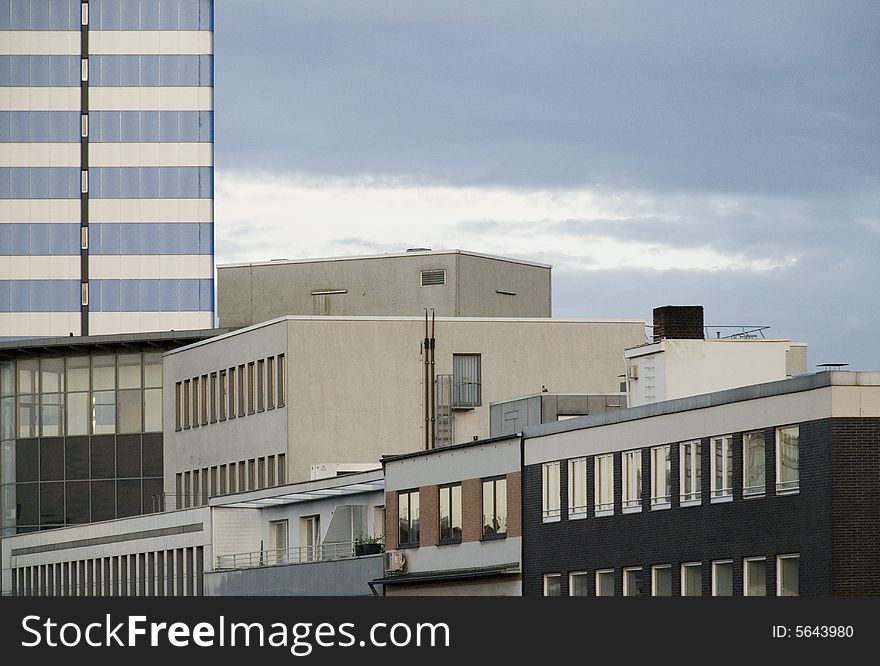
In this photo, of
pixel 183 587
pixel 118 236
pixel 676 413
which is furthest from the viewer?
pixel 118 236

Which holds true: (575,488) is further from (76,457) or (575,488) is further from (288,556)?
(76,457)

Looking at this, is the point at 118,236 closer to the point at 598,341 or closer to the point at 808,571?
the point at 598,341

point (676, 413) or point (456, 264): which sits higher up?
point (456, 264)

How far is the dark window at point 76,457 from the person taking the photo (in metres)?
111

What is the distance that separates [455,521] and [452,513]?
0.31 m

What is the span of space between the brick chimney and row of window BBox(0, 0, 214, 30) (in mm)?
66759

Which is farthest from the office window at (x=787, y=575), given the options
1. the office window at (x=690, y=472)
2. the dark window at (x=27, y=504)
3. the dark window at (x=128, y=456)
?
the dark window at (x=27, y=504)

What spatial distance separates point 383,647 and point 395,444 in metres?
62.9

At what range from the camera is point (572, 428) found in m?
71.2

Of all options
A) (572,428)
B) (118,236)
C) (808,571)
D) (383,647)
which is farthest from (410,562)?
(118,236)

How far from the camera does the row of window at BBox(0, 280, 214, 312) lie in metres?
132

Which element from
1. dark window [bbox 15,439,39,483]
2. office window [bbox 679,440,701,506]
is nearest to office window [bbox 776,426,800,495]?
office window [bbox 679,440,701,506]

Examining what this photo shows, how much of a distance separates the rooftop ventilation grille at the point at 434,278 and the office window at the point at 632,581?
39.9 meters

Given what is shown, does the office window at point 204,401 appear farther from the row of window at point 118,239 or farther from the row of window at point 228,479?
the row of window at point 118,239
